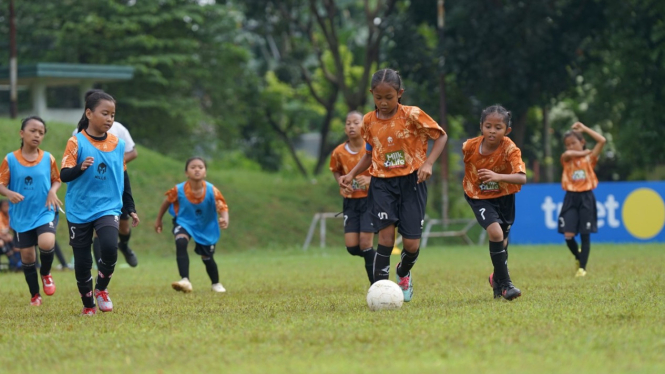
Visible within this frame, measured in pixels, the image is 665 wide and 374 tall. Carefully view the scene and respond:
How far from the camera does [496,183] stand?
8.87 meters

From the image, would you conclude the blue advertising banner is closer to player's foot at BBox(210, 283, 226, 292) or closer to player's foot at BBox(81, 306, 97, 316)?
player's foot at BBox(210, 283, 226, 292)

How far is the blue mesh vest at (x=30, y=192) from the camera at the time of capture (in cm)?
973

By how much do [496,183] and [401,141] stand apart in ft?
3.72

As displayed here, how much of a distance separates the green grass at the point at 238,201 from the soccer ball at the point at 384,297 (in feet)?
49.2

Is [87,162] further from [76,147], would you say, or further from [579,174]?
[579,174]

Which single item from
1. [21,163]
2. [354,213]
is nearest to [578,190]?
[354,213]

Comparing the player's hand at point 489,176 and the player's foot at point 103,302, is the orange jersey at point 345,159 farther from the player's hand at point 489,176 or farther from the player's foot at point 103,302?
the player's foot at point 103,302

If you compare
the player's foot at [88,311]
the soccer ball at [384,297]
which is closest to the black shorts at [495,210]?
the soccer ball at [384,297]

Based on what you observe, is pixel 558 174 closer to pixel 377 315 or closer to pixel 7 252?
pixel 7 252

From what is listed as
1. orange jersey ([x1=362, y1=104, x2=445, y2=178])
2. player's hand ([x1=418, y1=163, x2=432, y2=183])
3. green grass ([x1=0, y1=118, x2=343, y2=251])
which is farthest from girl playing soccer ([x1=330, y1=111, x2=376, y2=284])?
green grass ([x1=0, y1=118, x2=343, y2=251])

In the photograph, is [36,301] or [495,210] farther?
[36,301]

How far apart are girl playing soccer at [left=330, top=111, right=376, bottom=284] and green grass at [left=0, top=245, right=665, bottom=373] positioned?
50cm

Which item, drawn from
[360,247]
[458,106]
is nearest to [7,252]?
[360,247]

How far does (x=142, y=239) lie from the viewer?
75.4ft
